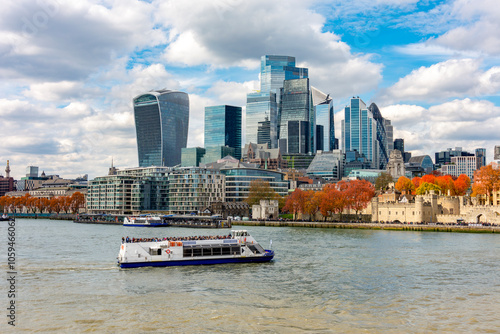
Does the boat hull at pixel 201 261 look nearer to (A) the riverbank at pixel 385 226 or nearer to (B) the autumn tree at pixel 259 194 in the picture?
(A) the riverbank at pixel 385 226

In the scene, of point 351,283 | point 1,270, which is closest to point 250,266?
point 351,283

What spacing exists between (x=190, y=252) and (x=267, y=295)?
19.1m

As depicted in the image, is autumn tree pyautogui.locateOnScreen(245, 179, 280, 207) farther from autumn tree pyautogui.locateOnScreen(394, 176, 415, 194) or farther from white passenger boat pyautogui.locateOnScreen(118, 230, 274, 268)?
white passenger boat pyautogui.locateOnScreen(118, 230, 274, 268)

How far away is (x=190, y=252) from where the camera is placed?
5747cm

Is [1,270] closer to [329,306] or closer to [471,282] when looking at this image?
[329,306]

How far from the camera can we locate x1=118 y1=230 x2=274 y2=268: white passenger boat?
5425cm

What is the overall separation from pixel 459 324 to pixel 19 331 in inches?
1033

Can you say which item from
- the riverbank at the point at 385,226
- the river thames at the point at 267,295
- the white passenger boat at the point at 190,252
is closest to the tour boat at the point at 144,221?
the riverbank at the point at 385,226

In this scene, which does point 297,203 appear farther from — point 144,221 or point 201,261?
point 201,261

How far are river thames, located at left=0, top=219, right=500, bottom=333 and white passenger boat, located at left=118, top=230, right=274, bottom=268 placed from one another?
1.61 metres

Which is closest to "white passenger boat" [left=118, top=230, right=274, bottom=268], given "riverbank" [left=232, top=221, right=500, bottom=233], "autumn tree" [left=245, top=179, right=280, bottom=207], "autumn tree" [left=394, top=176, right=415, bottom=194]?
"riverbank" [left=232, top=221, right=500, bottom=233]

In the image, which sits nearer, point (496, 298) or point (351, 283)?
point (496, 298)

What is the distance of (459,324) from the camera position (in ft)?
106

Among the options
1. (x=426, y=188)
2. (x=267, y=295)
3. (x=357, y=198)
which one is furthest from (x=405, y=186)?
(x=267, y=295)
